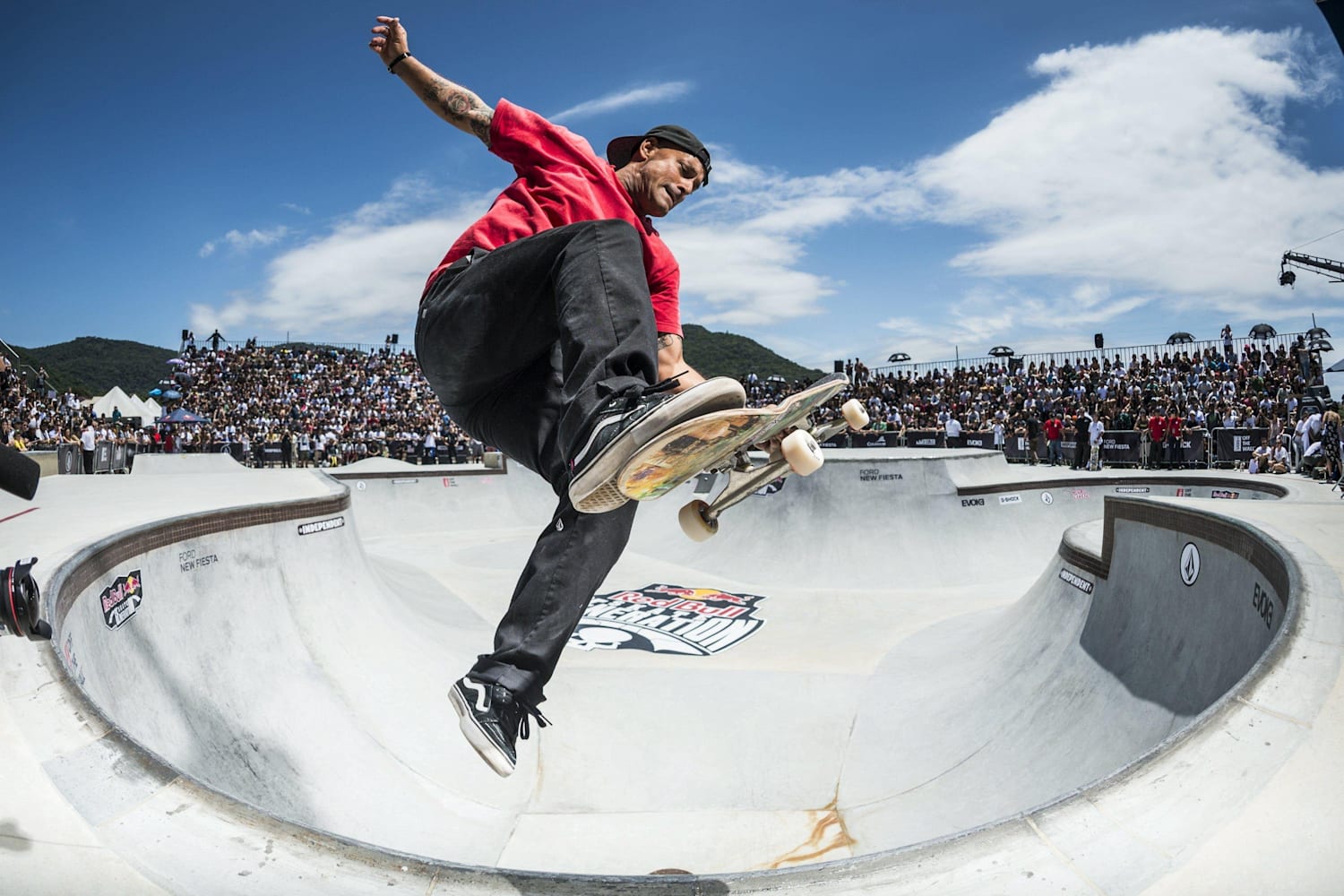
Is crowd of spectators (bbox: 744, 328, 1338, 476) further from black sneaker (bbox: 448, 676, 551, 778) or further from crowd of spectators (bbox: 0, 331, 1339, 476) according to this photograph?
black sneaker (bbox: 448, 676, 551, 778)

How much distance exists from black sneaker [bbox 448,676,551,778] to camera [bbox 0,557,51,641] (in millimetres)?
1229

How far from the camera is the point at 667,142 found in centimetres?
288

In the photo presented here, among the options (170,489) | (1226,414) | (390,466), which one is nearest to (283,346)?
(390,466)

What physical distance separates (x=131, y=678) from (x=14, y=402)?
99.3 feet

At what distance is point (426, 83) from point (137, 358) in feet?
419

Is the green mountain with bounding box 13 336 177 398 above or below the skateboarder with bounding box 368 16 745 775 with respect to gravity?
above

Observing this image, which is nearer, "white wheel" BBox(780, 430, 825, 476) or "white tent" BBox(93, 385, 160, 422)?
"white wheel" BBox(780, 430, 825, 476)

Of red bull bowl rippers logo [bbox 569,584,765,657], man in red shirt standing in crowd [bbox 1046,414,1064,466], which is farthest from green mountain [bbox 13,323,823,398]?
red bull bowl rippers logo [bbox 569,584,765,657]

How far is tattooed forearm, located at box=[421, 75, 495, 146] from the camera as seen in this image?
2.77 meters

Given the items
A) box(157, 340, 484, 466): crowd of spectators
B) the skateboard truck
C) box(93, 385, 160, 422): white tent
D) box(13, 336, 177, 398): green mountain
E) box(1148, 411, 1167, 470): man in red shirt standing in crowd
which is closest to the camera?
the skateboard truck

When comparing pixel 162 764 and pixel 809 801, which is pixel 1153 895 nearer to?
pixel 162 764

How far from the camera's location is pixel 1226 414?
18.4 metres

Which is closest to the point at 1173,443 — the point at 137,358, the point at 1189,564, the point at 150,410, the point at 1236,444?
the point at 1236,444

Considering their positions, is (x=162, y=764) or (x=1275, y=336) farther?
(x=1275, y=336)
